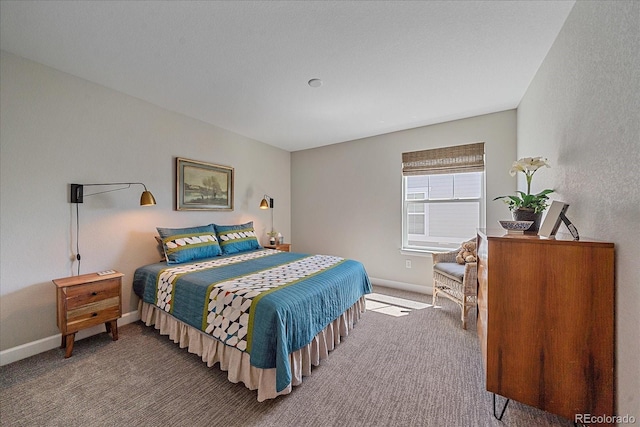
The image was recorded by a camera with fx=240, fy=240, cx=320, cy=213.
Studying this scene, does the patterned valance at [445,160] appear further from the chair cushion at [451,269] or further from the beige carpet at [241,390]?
the beige carpet at [241,390]

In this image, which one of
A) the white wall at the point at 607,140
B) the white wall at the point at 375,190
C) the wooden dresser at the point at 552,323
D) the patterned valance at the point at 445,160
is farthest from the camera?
the patterned valance at the point at 445,160

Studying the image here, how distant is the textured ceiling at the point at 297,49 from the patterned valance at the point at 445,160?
0.56m

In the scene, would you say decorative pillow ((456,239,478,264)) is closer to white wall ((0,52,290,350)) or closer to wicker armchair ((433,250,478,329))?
wicker armchair ((433,250,478,329))

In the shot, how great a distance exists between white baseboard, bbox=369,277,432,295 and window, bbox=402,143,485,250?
1.98 ft

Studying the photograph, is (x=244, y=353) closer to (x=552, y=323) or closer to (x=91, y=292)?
(x=91, y=292)

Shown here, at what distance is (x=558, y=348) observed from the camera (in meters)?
1.25

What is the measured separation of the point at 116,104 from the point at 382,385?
12.5 ft

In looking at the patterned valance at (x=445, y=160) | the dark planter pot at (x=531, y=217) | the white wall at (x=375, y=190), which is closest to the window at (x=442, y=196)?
the patterned valance at (x=445, y=160)

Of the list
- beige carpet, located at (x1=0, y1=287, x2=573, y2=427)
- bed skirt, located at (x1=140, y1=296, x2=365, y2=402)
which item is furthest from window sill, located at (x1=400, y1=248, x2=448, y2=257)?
bed skirt, located at (x1=140, y1=296, x2=365, y2=402)

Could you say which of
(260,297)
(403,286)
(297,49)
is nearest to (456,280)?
(403,286)

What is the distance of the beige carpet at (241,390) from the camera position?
1485 millimetres

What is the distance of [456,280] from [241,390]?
239cm

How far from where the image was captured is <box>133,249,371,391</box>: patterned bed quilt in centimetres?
160

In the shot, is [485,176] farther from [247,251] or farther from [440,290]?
[247,251]
